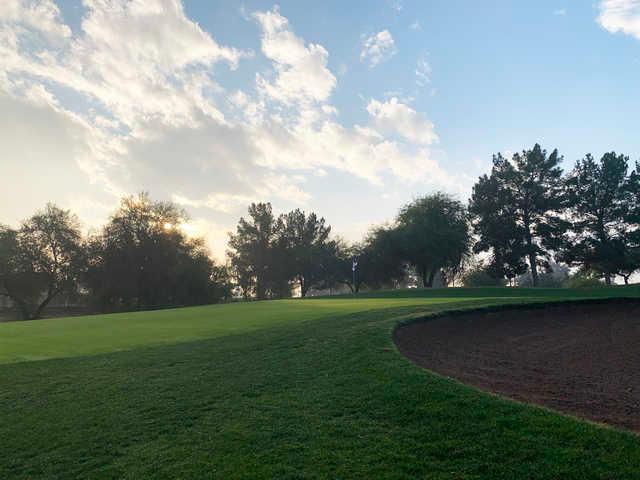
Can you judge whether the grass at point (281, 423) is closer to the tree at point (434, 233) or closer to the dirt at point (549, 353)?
the dirt at point (549, 353)

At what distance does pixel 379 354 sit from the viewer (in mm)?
8539

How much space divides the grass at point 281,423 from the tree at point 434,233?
45.5 metres

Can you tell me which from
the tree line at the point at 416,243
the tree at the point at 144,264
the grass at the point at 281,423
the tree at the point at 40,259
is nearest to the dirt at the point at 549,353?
the grass at the point at 281,423

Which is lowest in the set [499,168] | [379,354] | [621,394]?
[621,394]

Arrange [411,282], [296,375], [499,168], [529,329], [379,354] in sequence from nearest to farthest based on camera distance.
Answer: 1. [296,375]
2. [379,354]
3. [529,329]
4. [499,168]
5. [411,282]

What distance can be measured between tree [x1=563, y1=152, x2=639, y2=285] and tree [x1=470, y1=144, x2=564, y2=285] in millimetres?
1872

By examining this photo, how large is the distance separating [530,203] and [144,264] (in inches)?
1980

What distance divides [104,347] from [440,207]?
50685mm

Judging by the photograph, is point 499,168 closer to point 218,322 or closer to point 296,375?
point 218,322

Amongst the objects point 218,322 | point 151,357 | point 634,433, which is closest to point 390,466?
point 634,433

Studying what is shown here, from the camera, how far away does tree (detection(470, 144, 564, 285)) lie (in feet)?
161

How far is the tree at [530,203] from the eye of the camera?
49.1 meters

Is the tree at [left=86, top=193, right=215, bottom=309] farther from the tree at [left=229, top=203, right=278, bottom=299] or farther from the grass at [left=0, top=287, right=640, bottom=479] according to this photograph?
the grass at [left=0, top=287, right=640, bottom=479]

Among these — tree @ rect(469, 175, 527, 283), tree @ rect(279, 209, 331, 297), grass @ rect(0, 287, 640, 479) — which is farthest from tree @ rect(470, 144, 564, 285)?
grass @ rect(0, 287, 640, 479)
